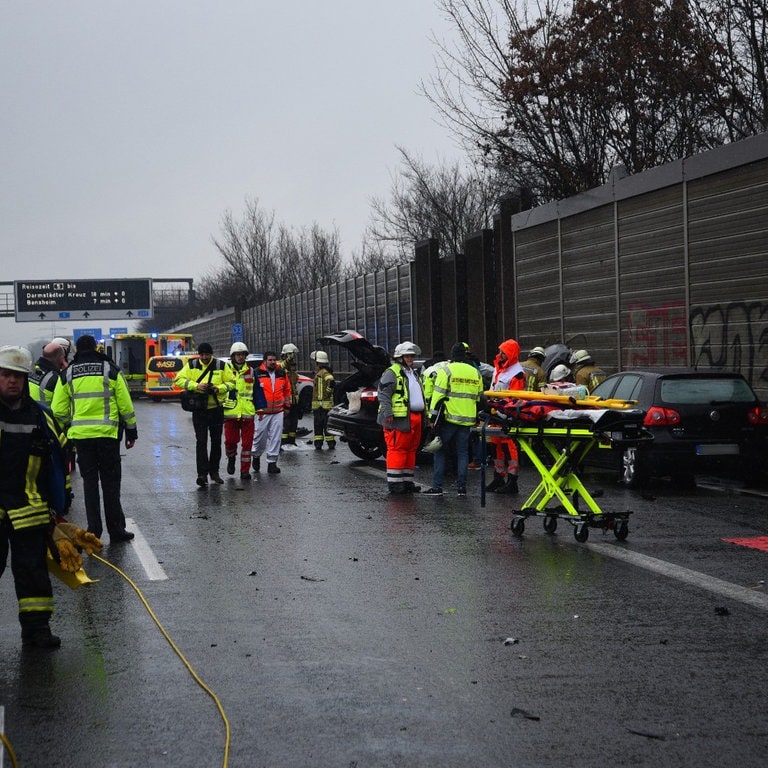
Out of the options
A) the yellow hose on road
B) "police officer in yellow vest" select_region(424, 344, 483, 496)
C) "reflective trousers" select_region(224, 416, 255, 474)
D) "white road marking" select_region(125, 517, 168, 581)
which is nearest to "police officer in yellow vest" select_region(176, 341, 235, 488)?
"reflective trousers" select_region(224, 416, 255, 474)

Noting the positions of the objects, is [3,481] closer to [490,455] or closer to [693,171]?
[490,455]

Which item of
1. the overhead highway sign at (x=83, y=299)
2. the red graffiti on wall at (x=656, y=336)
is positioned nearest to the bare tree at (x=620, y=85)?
A: the red graffiti on wall at (x=656, y=336)

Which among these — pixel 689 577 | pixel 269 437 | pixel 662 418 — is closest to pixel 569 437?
pixel 689 577

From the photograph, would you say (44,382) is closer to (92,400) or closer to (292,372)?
(92,400)

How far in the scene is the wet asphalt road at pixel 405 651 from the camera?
5195mm

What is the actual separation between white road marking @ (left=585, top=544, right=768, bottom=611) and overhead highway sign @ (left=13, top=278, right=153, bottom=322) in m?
69.0

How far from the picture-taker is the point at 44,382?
1321 centimetres

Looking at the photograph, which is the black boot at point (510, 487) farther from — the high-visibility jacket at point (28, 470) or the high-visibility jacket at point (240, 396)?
the high-visibility jacket at point (28, 470)

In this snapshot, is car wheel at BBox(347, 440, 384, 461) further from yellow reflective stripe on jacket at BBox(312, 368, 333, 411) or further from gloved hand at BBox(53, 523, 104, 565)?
gloved hand at BBox(53, 523, 104, 565)

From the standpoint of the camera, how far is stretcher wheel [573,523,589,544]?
10.7m

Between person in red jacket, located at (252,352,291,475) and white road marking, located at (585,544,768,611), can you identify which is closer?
white road marking, located at (585,544,768,611)

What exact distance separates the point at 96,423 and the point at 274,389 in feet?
23.2

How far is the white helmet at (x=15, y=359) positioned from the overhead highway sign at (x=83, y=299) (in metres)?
71.0

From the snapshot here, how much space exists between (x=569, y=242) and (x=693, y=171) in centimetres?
629
